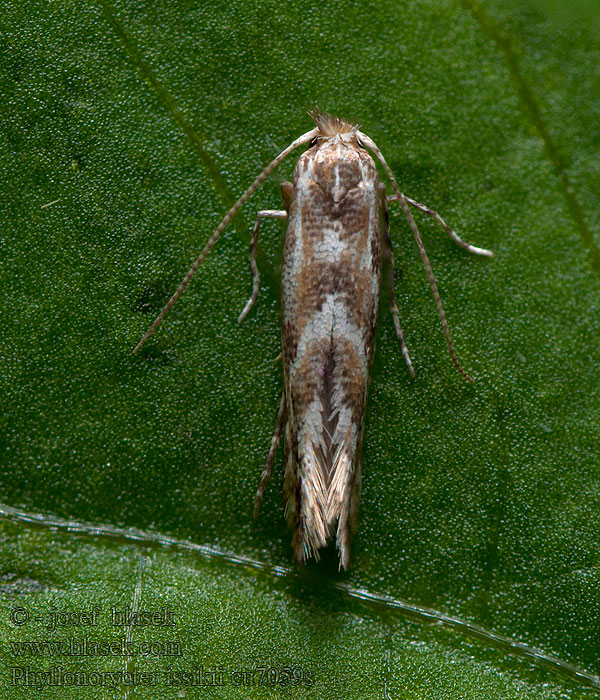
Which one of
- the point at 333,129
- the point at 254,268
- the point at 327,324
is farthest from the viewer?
the point at 254,268

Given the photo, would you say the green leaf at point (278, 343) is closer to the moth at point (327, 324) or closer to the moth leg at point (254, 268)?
the moth leg at point (254, 268)

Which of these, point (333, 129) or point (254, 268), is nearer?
point (333, 129)

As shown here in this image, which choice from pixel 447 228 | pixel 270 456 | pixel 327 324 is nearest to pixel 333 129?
pixel 447 228

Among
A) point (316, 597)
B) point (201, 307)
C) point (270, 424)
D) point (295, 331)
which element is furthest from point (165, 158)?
point (316, 597)

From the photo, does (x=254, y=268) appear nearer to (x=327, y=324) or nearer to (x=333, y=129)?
(x=327, y=324)

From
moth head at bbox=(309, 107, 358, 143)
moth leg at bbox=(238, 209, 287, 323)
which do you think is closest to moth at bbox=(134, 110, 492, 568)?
moth head at bbox=(309, 107, 358, 143)

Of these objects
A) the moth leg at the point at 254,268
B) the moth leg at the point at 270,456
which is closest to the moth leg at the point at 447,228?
the moth leg at the point at 254,268
